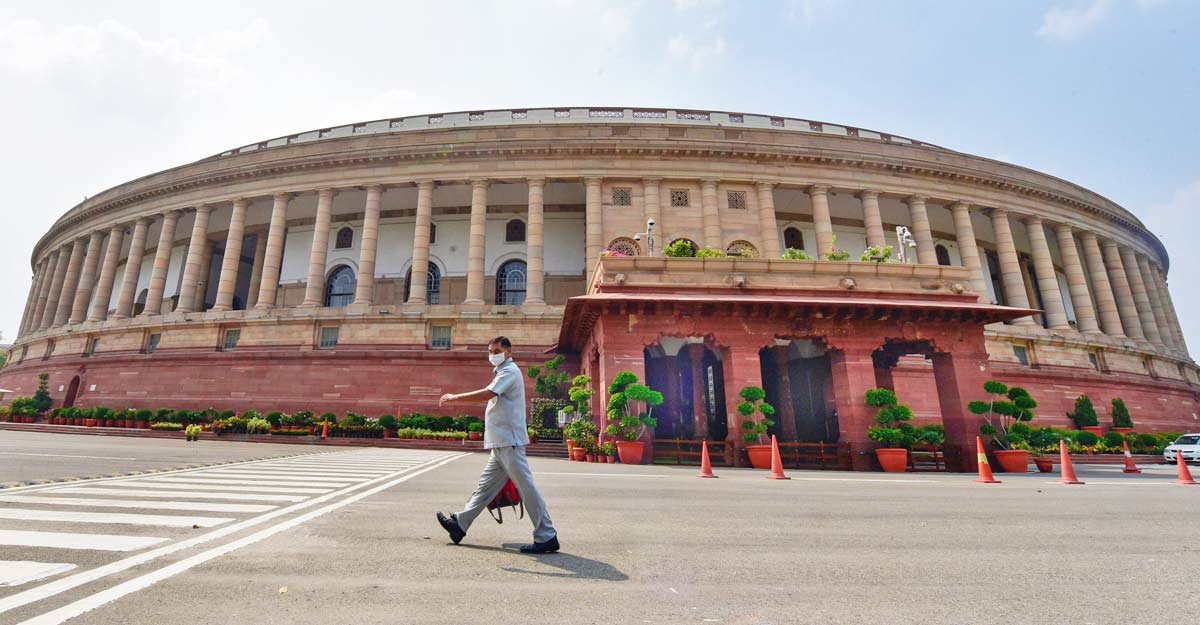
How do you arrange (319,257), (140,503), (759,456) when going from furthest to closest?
(319,257), (759,456), (140,503)

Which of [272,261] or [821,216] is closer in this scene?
[272,261]

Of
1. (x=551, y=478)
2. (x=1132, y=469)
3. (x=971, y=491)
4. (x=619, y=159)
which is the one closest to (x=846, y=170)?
(x=619, y=159)

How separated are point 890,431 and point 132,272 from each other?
45774mm

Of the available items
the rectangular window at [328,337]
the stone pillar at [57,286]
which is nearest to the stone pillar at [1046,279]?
the rectangular window at [328,337]

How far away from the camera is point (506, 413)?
185 inches

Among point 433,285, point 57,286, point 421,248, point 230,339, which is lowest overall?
point 230,339

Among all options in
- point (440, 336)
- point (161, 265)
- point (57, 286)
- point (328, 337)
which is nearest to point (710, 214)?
point (440, 336)

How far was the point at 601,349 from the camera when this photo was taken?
1547cm

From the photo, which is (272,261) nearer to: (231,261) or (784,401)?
(231,261)

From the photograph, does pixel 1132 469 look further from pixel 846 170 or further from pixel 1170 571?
pixel 846 170

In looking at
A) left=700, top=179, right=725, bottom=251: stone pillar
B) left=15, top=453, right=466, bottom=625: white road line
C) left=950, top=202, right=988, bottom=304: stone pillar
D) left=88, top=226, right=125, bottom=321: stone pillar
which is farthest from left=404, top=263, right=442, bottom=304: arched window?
left=15, top=453, right=466, bottom=625: white road line

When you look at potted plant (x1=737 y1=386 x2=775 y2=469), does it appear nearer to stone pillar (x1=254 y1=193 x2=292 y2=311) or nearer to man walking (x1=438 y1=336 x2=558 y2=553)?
man walking (x1=438 y1=336 x2=558 y2=553)

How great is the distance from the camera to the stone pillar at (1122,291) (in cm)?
3606

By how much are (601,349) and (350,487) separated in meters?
8.45
